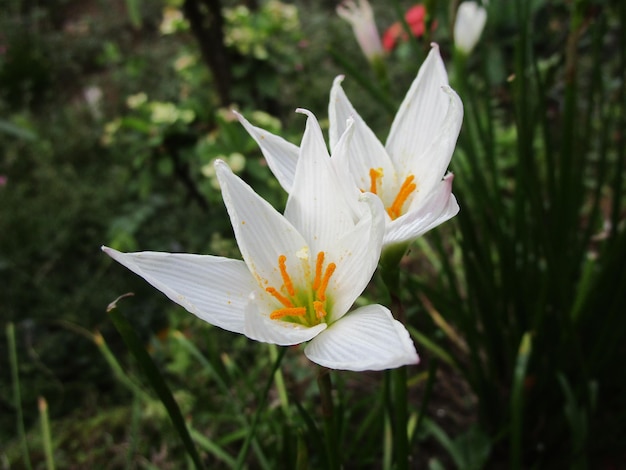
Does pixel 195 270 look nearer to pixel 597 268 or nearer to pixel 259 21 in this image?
pixel 597 268

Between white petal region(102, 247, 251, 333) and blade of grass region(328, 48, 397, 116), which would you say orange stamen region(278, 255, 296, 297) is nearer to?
white petal region(102, 247, 251, 333)

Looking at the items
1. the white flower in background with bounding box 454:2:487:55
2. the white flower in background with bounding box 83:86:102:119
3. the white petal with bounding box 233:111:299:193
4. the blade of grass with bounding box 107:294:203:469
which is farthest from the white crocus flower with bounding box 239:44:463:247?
the white flower in background with bounding box 83:86:102:119

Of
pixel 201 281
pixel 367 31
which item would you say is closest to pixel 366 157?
pixel 201 281

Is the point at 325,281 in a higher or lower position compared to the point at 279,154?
lower

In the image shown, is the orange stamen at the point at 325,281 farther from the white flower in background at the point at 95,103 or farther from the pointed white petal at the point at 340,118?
the white flower in background at the point at 95,103

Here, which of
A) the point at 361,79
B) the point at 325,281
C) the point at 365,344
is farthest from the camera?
the point at 361,79

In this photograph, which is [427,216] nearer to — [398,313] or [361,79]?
[398,313]

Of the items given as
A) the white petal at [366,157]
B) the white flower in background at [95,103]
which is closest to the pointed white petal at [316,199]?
the white petal at [366,157]
